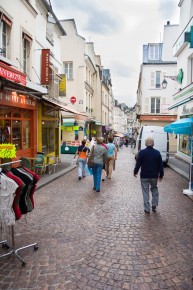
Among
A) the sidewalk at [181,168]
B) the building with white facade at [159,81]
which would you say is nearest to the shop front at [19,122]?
the sidewalk at [181,168]

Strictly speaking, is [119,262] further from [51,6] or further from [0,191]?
[51,6]

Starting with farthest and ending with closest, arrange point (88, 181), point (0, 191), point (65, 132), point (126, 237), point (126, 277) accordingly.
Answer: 1. point (65, 132)
2. point (88, 181)
3. point (126, 237)
4. point (0, 191)
5. point (126, 277)

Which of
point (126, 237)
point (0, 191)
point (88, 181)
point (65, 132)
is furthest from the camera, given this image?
point (65, 132)

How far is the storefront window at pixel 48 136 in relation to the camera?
42.2ft

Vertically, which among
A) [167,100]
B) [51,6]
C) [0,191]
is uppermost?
[51,6]

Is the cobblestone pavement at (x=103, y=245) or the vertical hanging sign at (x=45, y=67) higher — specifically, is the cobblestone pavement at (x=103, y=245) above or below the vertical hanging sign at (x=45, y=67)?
below

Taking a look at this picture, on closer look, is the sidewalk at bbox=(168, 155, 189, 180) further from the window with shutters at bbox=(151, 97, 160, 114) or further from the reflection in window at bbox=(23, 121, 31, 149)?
the window with shutters at bbox=(151, 97, 160, 114)

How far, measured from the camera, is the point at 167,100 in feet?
107

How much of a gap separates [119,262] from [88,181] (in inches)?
246

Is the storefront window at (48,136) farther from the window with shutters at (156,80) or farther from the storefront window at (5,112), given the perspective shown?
the window with shutters at (156,80)

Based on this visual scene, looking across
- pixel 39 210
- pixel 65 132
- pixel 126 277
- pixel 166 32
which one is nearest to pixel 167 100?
pixel 166 32

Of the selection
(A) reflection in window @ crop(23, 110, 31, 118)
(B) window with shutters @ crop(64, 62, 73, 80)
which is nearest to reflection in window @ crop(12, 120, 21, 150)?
(A) reflection in window @ crop(23, 110, 31, 118)

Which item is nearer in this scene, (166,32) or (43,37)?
(43,37)

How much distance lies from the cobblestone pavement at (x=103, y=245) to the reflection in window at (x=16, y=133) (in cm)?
317
